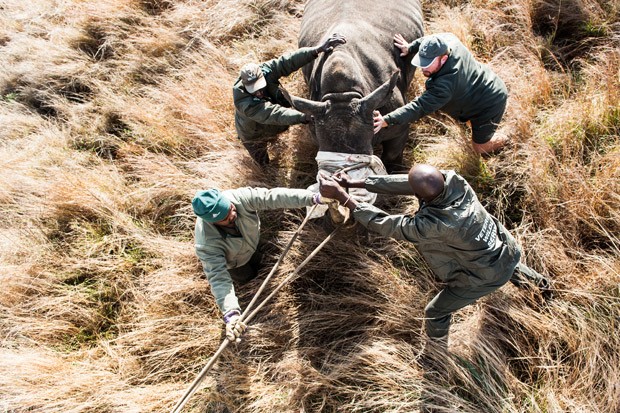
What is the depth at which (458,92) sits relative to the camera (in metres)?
4.18

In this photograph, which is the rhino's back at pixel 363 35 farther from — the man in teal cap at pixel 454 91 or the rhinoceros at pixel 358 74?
the man in teal cap at pixel 454 91

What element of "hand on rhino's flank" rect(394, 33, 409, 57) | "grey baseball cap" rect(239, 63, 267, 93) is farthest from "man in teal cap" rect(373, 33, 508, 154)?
"grey baseball cap" rect(239, 63, 267, 93)

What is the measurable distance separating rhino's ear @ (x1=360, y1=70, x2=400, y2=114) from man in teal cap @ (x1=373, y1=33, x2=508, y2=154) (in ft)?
0.58

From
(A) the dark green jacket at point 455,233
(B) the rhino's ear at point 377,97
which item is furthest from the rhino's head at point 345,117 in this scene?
(A) the dark green jacket at point 455,233

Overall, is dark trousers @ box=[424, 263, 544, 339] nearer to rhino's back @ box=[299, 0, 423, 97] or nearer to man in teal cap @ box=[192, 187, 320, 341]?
man in teal cap @ box=[192, 187, 320, 341]

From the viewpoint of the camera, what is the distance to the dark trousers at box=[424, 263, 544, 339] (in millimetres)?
3434

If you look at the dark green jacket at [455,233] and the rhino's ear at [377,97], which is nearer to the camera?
the dark green jacket at [455,233]

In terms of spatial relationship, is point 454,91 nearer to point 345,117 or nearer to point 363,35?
point 345,117

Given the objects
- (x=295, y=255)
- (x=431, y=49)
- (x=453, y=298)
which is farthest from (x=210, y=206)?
(x=431, y=49)

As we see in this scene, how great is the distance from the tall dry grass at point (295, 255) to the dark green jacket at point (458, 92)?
55cm

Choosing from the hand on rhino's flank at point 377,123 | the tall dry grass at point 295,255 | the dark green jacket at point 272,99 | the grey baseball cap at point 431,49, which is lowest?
the tall dry grass at point 295,255

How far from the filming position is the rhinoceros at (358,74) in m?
4.02

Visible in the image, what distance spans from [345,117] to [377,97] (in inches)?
14.3

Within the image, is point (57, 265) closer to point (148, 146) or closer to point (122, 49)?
point (148, 146)
